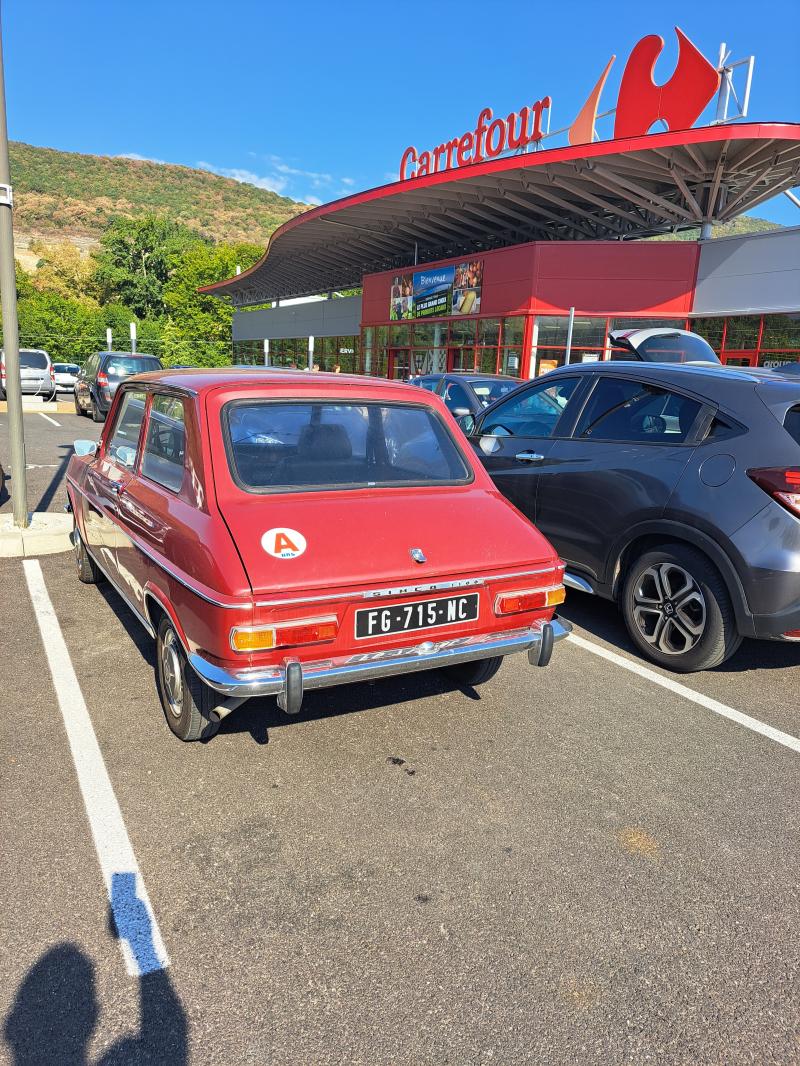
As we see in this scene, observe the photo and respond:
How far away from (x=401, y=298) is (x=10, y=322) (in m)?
23.1

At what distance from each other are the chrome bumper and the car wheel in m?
A: 0.28

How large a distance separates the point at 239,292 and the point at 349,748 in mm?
51747

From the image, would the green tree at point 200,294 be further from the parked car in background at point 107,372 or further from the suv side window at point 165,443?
the suv side window at point 165,443

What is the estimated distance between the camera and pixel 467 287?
24016 millimetres

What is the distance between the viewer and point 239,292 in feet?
166

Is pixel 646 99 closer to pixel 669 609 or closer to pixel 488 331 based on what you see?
pixel 488 331

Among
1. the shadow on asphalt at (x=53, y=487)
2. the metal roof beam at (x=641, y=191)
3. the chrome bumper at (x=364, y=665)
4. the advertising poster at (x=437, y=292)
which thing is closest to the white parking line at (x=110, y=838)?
the chrome bumper at (x=364, y=665)

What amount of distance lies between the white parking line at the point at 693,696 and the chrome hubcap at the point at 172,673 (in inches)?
104

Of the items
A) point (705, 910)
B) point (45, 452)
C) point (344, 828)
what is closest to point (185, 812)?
point (344, 828)

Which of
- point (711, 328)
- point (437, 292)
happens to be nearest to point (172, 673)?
point (711, 328)

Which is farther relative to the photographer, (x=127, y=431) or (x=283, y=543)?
(x=127, y=431)

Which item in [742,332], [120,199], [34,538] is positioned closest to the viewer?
[34,538]

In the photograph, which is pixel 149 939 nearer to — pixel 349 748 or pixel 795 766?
pixel 349 748

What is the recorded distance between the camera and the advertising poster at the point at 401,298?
2725 cm
